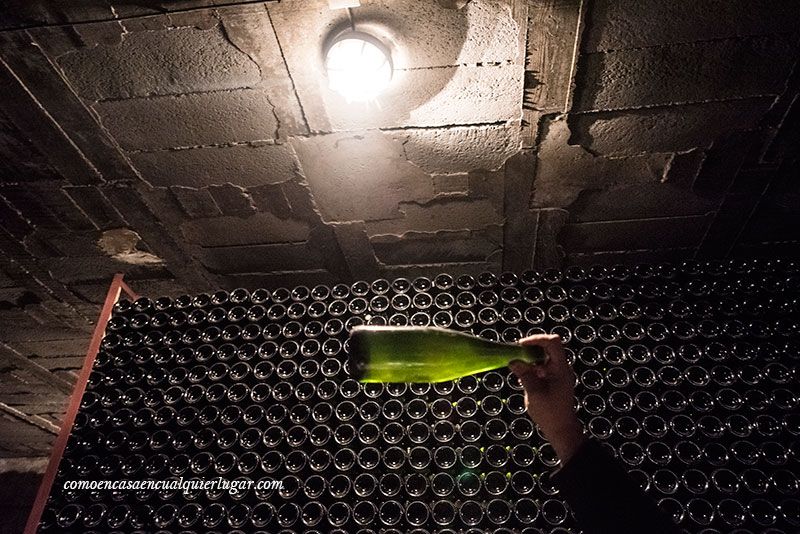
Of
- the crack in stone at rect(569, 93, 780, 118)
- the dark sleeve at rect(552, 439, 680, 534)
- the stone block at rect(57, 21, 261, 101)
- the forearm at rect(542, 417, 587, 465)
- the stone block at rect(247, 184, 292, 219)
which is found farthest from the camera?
the stone block at rect(247, 184, 292, 219)

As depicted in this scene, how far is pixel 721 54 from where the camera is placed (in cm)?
242

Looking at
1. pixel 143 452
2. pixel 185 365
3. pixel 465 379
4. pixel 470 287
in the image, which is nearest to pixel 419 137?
pixel 470 287

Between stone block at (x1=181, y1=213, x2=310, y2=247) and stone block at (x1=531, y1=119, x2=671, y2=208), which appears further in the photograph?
stone block at (x1=181, y1=213, x2=310, y2=247)

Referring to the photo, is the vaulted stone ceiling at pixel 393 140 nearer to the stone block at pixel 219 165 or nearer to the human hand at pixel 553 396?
the stone block at pixel 219 165

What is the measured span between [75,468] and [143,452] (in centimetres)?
36

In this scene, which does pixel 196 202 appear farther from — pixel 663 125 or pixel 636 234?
pixel 636 234

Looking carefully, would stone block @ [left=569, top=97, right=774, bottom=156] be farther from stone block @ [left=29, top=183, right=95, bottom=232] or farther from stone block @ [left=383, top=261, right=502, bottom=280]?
stone block @ [left=29, top=183, right=95, bottom=232]

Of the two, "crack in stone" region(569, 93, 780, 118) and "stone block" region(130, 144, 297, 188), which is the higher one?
"stone block" region(130, 144, 297, 188)

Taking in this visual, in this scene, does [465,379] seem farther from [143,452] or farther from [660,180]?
[660,180]

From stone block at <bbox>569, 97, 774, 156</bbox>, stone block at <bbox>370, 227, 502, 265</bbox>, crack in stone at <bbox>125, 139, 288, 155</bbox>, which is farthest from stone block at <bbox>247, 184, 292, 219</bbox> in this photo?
stone block at <bbox>569, 97, 774, 156</bbox>

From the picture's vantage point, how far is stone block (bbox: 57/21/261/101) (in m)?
2.36

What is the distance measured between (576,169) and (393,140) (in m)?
1.31

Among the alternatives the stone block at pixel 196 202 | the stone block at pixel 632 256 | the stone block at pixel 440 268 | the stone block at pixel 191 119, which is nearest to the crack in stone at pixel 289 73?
the stone block at pixel 191 119

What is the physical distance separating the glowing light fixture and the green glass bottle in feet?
4.33
